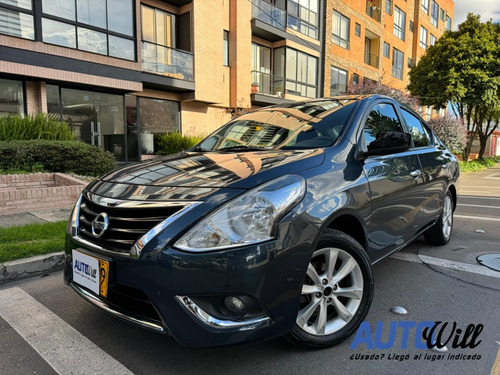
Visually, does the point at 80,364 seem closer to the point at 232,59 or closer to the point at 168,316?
the point at 168,316

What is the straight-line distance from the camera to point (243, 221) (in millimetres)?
1865

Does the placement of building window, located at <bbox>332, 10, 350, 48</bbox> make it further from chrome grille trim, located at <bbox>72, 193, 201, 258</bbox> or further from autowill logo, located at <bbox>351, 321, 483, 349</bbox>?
chrome grille trim, located at <bbox>72, 193, 201, 258</bbox>

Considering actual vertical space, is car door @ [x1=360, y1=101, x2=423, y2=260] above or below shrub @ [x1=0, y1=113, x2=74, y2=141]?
below

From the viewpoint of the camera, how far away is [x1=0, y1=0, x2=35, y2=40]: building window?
9734mm

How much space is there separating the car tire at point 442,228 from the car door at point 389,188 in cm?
106

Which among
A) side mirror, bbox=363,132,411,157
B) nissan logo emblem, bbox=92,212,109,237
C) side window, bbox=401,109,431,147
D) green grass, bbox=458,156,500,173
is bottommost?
green grass, bbox=458,156,500,173

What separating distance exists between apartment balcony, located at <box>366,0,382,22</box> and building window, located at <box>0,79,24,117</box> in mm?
22644

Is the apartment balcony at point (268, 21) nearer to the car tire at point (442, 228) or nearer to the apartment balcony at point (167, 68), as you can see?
the apartment balcony at point (167, 68)

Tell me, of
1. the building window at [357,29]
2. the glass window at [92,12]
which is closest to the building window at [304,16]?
the building window at [357,29]

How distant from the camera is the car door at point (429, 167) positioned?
360cm

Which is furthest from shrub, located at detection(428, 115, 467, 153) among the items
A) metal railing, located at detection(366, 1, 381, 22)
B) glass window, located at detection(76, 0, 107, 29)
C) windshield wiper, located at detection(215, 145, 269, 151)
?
windshield wiper, located at detection(215, 145, 269, 151)

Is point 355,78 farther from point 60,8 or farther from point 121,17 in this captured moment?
point 60,8

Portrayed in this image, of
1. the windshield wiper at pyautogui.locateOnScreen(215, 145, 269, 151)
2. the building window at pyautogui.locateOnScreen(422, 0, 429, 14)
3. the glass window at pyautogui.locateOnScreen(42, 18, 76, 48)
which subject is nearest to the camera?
the windshield wiper at pyautogui.locateOnScreen(215, 145, 269, 151)

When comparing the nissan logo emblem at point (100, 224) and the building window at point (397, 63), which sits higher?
the building window at point (397, 63)
